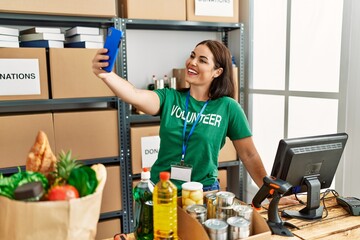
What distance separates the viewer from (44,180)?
70cm

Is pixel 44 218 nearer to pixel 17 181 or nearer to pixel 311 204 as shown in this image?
pixel 17 181

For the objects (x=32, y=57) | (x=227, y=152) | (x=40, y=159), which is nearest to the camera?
(x=40, y=159)

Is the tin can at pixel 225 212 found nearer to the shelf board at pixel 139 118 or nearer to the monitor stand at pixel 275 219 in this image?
the monitor stand at pixel 275 219

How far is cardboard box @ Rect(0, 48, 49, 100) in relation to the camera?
6.26 ft

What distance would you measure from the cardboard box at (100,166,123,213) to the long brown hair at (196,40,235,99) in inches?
37.6

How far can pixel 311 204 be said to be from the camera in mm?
1331

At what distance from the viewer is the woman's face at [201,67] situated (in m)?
1.62

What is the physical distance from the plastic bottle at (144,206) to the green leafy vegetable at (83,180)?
325mm

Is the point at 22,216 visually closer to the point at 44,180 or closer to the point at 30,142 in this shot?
the point at 44,180

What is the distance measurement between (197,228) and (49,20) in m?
1.72

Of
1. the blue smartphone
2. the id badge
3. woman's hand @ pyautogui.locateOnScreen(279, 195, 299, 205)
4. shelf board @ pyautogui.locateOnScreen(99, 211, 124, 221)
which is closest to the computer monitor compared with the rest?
woman's hand @ pyautogui.locateOnScreen(279, 195, 299, 205)

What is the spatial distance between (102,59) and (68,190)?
0.66 m

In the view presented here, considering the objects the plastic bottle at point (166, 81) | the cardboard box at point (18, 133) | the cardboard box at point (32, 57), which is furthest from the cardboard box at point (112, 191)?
the plastic bottle at point (166, 81)

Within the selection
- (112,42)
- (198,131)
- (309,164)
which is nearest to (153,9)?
(198,131)
